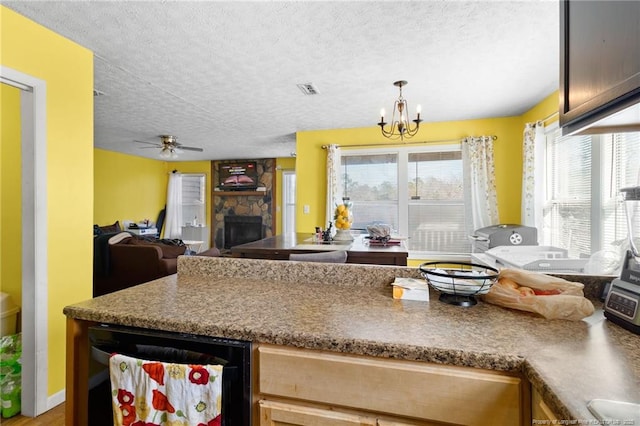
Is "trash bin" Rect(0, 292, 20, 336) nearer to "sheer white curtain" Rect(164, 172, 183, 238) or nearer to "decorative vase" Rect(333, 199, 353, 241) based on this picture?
"decorative vase" Rect(333, 199, 353, 241)

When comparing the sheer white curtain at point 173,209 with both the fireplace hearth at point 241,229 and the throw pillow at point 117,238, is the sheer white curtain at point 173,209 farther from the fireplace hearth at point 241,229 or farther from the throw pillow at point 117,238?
the throw pillow at point 117,238

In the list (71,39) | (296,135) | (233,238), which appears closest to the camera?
(71,39)

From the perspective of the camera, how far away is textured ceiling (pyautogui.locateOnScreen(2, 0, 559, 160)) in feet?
5.62

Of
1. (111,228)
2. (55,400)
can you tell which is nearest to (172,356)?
(55,400)

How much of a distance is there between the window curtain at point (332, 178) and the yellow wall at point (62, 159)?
276cm

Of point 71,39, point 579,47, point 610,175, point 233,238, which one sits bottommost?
point 233,238

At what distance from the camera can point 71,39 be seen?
198cm

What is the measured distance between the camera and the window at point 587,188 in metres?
1.97

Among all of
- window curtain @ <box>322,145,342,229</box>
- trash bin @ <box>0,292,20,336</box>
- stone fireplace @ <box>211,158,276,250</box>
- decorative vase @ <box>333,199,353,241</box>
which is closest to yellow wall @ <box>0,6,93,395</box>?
trash bin @ <box>0,292,20,336</box>

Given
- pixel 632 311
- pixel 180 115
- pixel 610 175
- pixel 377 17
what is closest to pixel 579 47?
pixel 632 311

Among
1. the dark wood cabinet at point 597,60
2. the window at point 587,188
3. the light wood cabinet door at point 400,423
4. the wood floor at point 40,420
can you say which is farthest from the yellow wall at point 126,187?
the window at point 587,188

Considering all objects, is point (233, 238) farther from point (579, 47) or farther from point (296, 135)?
point (579, 47)

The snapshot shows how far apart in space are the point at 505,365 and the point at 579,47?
0.78 m

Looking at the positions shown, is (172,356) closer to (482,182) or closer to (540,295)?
(540,295)
